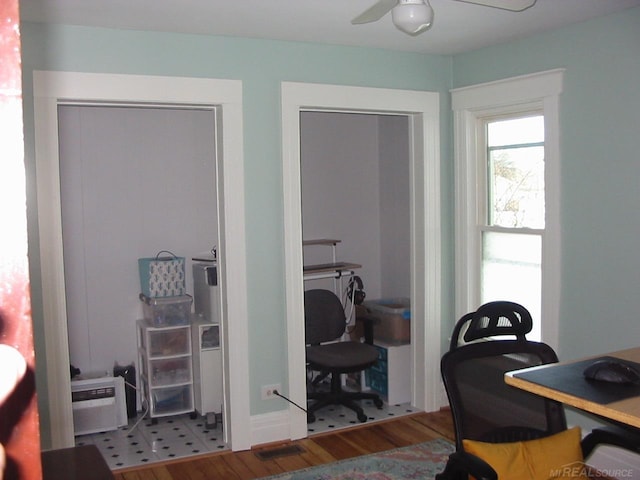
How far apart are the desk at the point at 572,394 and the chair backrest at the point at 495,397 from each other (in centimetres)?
13

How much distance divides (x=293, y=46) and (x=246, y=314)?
5.49 feet

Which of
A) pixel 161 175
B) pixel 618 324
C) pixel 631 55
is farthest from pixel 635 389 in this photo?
pixel 161 175

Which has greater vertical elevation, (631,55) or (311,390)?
(631,55)

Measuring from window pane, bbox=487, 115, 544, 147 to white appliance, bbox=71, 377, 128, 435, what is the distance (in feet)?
10.1

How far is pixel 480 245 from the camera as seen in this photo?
4.43 m

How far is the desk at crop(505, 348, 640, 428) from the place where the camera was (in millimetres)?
1849

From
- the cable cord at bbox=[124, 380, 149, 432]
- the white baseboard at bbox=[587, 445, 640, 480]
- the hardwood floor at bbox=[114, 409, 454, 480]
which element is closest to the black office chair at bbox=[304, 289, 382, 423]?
the hardwood floor at bbox=[114, 409, 454, 480]

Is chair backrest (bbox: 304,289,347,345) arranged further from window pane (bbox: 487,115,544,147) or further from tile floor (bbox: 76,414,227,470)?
window pane (bbox: 487,115,544,147)

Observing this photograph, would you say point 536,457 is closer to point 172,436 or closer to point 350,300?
point 172,436

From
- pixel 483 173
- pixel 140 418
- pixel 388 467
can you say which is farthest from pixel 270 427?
pixel 483 173

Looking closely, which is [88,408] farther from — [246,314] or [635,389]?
[635,389]

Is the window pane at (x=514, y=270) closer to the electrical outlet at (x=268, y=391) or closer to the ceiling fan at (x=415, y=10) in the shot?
the electrical outlet at (x=268, y=391)

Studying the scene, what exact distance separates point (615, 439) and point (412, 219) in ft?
8.03

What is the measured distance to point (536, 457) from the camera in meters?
2.29
